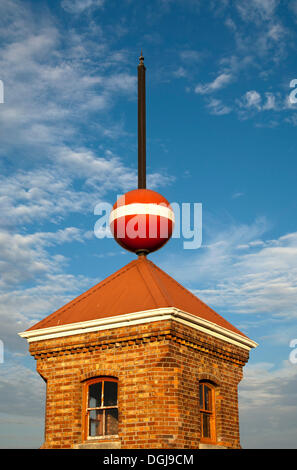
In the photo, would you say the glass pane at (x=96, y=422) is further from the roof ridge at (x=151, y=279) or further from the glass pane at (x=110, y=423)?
the roof ridge at (x=151, y=279)

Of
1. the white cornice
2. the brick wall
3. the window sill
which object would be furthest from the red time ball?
the window sill

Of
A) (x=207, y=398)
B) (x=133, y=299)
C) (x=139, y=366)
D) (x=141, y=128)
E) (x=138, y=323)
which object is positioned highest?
(x=141, y=128)

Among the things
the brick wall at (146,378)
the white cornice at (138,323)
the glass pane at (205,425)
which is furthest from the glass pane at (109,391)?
the glass pane at (205,425)

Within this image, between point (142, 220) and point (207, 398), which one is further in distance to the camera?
point (142, 220)

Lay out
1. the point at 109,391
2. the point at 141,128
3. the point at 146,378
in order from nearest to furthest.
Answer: the point at 146,378 → the point at 109,391 → the point at 141,128

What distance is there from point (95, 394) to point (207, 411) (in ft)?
8.18

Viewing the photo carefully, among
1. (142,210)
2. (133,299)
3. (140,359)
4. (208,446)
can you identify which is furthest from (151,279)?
(208,446)

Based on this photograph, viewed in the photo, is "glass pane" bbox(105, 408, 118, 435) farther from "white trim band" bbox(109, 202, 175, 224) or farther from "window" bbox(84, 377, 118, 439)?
"white trim band" bbox(109, 202, 175, 224)

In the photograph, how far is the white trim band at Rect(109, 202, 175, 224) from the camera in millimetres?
13258

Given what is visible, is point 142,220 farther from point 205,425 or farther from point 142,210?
point 205,425

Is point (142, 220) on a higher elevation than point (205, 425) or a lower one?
higher

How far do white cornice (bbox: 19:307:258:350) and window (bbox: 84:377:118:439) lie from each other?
1.15 m

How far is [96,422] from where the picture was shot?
12359mm
